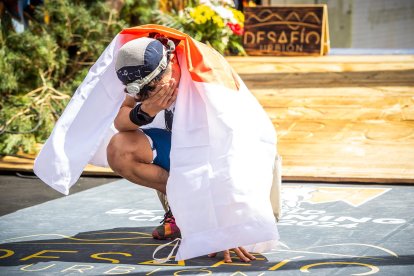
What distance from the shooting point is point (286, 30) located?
1073cm

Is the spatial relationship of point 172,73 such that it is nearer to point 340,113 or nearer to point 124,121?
point 124,121

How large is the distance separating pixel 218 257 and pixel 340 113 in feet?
12.2

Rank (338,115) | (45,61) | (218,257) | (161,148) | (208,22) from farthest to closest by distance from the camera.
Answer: (208,22) → (45,61) → (338,115) → (161,148) → (218,257)

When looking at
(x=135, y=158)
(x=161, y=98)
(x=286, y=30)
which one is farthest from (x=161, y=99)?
(x=286, y=30)

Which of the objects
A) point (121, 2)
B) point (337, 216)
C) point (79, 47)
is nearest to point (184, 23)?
point (121, 2)

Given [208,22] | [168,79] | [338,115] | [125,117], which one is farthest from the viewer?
[208,22]

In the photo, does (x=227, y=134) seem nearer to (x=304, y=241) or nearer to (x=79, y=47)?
(x=304, y=241)

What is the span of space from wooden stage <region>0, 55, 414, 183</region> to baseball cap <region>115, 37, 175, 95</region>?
2233mm

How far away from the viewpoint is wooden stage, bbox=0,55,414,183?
5.80m

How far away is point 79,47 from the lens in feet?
26.3

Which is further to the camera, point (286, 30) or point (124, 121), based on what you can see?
point (286, 30)

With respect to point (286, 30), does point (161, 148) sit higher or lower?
lower

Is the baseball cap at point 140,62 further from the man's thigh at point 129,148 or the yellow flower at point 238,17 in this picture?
the yellow flower at point 238,17

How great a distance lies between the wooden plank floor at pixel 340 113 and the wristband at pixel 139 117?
201 cm
